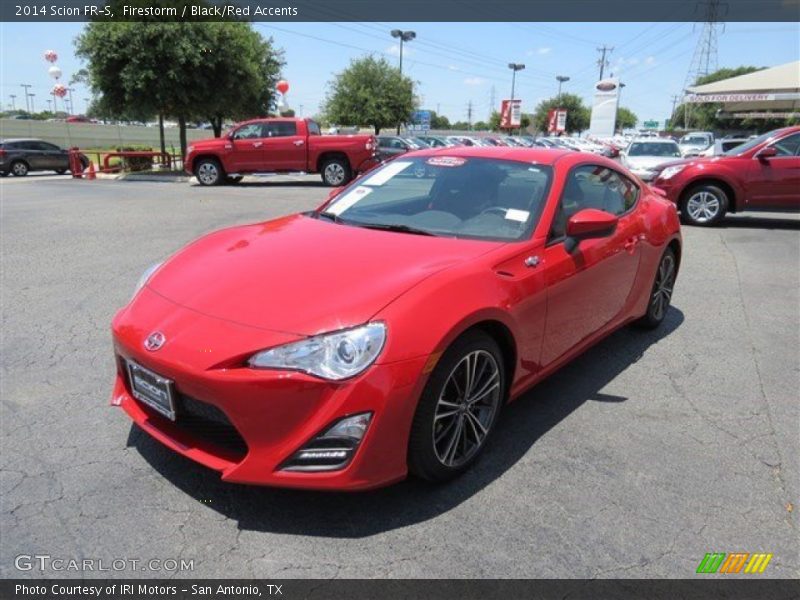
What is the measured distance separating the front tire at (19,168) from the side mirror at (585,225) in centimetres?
2663

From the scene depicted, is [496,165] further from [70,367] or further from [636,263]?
[70,367]

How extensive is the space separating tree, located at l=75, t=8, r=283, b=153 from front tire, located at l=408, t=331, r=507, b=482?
21.4 meters

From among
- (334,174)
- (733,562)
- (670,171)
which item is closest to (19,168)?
(334,174)

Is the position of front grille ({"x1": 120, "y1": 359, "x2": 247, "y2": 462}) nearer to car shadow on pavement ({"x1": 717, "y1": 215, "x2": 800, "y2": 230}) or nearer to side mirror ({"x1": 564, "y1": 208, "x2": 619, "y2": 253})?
side mirror ({"x1": 564, "y1": 208, "x2": 619, "y2": 253})

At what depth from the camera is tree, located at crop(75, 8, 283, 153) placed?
20812mm

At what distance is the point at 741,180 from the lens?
32.7ft

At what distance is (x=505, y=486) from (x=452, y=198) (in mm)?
1712

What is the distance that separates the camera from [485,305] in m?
2.72

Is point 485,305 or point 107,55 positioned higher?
point 107,55

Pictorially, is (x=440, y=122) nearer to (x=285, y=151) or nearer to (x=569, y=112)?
(x=569, y=112)

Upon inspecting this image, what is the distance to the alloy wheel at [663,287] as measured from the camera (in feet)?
15.9

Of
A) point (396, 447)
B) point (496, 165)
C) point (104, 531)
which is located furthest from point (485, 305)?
point (104, 531)

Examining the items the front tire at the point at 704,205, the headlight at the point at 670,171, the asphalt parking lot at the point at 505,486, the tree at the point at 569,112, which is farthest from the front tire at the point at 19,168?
the tree at the point at 569,112

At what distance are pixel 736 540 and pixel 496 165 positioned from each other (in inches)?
93.9
